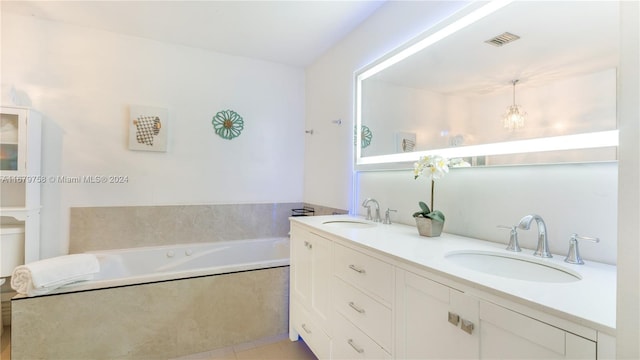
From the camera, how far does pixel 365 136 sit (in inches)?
88.7

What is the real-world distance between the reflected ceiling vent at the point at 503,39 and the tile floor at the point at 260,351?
7.17 ft

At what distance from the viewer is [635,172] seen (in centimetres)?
50

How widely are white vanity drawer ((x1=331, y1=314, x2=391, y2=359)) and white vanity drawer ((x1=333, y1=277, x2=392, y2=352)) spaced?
3 centimetres

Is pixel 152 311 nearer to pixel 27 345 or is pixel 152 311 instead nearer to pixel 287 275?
pixel 27 345

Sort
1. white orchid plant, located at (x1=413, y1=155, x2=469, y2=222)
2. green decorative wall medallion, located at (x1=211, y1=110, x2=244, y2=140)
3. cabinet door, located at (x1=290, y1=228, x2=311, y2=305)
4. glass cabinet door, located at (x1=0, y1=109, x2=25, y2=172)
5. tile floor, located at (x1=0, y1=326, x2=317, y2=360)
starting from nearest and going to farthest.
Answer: white orchid plant, located at (x1=413, y1=155, x2=469, y2=222)
cabinet door, located at (x1=290, y1=228, x2=311, y2=305)
tile floor, located at (x1=0, y1=326, x2=317, y2=360)
glass cabinet door, located at (x1=0, y1=109, x2=25, y2=172)
green decorative wall medallion, located at (x1=211, y1=110, x2=244, y2=140)

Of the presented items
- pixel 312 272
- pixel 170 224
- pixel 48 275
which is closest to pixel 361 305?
pixel 312 272

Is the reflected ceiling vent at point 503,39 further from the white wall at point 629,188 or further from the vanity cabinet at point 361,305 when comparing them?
the vanity cabinet at point 361,305

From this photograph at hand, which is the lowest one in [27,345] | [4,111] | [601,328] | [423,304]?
[27,345]

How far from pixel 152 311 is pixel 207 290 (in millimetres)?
358

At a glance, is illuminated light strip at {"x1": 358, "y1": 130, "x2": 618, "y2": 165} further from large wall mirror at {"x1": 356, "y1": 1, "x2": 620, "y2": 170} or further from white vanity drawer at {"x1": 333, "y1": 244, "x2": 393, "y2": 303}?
white vanity drawer at {"x1": 333, "y1": 244, "x2": 393, "y2": 303}

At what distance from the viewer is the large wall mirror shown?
39.7 inches

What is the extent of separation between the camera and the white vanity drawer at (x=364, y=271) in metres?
1.14

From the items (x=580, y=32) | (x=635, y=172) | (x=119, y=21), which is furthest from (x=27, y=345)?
(x=580, y=32)

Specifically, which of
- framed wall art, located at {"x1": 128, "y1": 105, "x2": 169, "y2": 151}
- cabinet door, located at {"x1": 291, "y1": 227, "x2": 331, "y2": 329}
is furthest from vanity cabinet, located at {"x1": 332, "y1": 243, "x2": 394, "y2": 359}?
framed wall art, located at {"x1": 128, "y1": 105, "x2": 169, "y2": 151}
